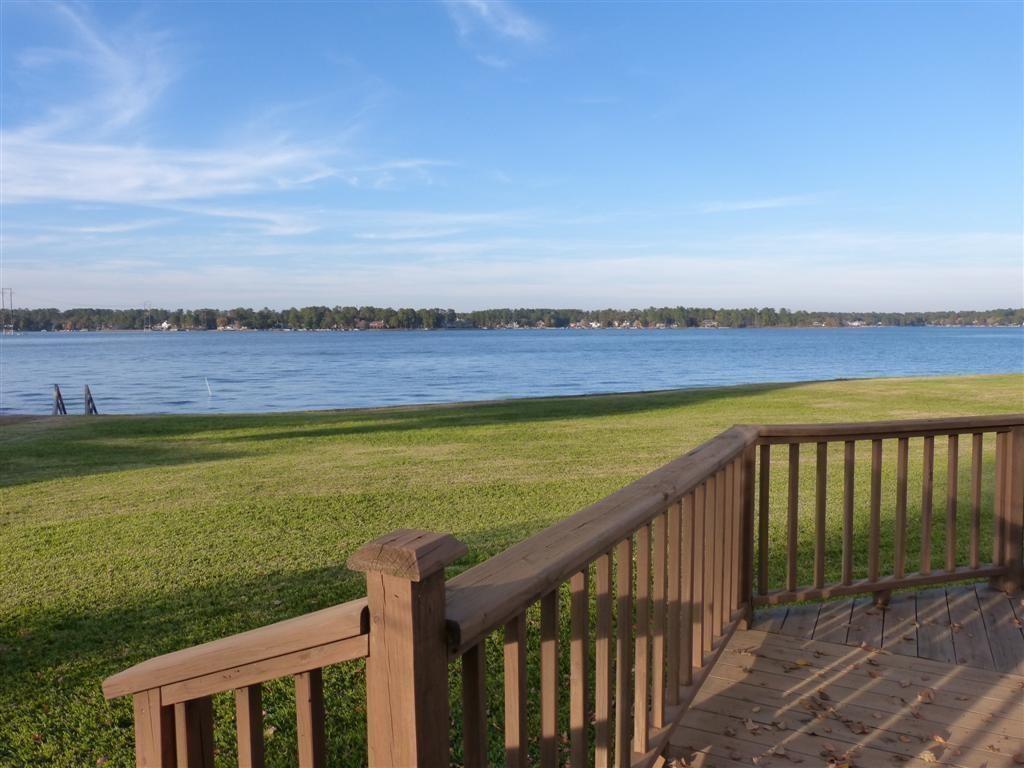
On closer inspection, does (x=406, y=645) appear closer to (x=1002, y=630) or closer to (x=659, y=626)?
(x=659, y=626)

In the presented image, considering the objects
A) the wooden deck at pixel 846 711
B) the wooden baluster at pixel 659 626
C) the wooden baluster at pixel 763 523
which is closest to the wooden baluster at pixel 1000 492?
the wooden deck at pixel 846 711

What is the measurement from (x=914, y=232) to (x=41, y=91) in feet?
127

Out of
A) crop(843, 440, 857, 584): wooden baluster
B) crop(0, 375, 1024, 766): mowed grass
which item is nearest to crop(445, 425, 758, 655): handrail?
crop(843, 440, 857, 584): wooden baluster

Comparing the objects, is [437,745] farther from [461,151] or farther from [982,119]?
[461,151]

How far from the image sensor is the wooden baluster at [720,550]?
11.6 ft

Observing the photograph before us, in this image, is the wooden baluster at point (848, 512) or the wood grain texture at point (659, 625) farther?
the wooden baluster at point (848, 512)

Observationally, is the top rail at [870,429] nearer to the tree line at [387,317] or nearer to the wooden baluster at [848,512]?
the wooden baluster at [848,512]

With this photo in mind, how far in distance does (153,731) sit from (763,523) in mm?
3655

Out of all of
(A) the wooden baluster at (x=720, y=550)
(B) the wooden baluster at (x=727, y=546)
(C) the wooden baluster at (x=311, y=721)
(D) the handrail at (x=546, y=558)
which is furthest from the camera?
(B) the wooden baluster at (x=727, y=546)

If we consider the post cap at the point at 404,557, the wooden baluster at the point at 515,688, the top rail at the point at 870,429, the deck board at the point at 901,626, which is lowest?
the deck board at the point at 901,626

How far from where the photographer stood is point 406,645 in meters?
1.33

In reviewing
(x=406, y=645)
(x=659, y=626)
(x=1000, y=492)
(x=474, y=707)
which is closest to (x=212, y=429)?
(x=1000, y=492)

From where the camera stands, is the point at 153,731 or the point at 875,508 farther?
the point at 875,508

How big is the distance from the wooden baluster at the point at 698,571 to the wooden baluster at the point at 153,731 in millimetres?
2149
